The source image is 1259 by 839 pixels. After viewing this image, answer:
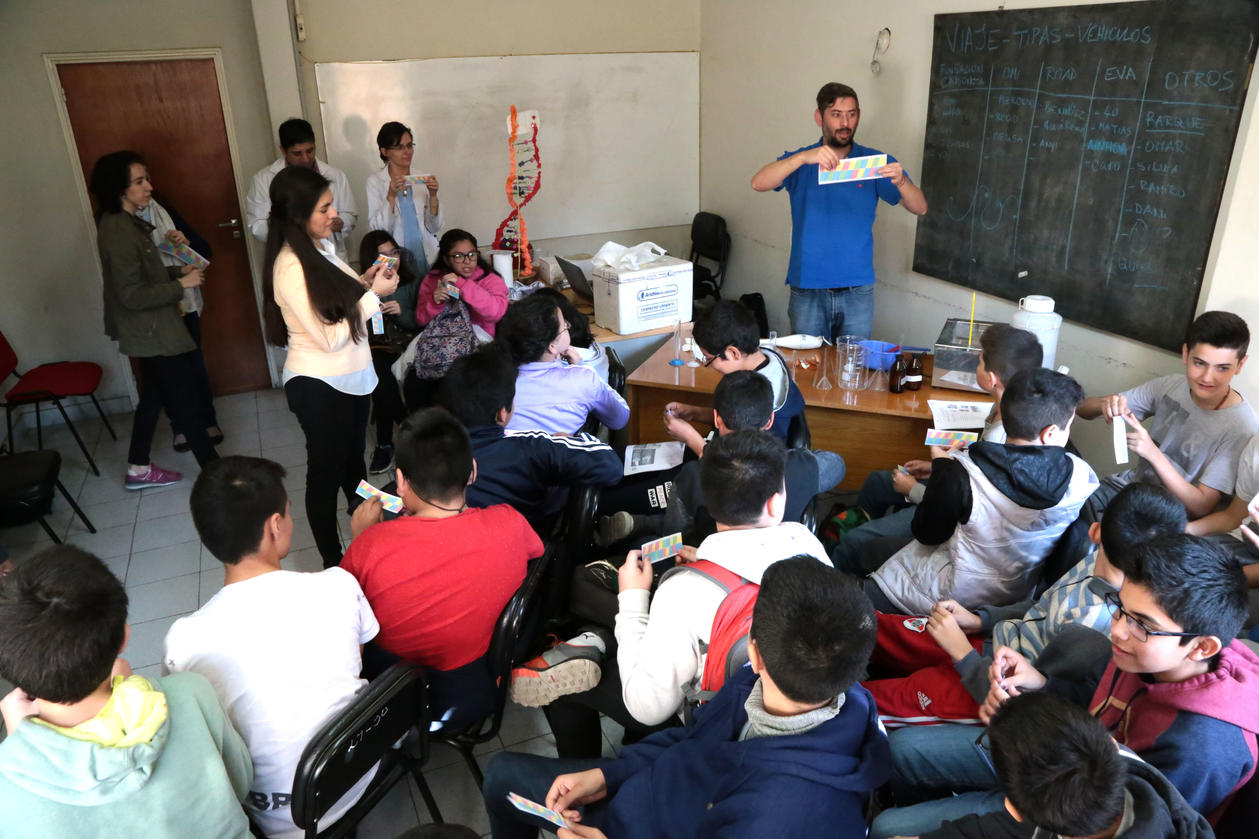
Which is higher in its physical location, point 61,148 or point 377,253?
point 61,148

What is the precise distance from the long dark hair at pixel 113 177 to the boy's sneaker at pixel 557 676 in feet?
9.62

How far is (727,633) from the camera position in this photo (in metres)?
1.46

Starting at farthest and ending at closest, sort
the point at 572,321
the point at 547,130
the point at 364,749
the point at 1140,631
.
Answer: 1. the point at 547,130
2. the point at 572,321
3. the point at 364,749
4. the point at 1140,631

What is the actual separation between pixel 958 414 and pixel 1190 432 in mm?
693

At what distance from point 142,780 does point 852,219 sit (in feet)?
11.4

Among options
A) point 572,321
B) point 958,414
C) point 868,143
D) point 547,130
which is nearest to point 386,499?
point 572,321

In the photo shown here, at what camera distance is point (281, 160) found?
4.57 meters

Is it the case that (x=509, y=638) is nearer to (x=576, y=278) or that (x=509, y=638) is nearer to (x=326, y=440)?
(x=326, y=440)

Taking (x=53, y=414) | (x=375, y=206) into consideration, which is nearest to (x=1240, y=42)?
(x=375, y=206)

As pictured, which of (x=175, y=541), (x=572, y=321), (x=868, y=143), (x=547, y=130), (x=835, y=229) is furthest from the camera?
(x=547, y=130)

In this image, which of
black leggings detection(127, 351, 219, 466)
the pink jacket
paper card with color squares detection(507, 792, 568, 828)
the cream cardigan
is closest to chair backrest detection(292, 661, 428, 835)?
paper card with color squares detection(507, 792, 568, 828)

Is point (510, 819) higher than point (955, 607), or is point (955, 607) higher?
point (955, 607)

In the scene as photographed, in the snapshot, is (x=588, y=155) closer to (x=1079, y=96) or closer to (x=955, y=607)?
(x=1079, y=96)

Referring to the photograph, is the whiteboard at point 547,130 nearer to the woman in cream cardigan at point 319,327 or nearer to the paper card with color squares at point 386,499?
the woman in cream cardigan at point 319,327
